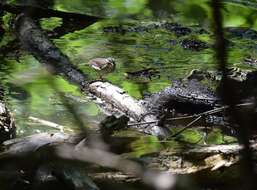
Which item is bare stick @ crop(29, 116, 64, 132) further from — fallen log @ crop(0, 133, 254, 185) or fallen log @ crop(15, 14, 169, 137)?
fallen log @ crop(0, 133, 254, 185)

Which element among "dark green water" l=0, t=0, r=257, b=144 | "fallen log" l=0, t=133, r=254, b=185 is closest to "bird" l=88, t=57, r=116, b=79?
"dark green water" l=0, t=0, r=257, b=144

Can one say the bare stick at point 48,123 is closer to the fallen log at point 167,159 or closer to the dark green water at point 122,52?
the dark green water at point 122,52

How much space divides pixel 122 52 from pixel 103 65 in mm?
498

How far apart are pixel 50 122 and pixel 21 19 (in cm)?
167

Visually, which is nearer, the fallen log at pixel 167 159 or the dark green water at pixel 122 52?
the fallen log at pixel 167 159

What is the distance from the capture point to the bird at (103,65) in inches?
137

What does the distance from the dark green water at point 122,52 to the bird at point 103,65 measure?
0.04 metres

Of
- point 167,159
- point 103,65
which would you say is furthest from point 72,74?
point 167,159

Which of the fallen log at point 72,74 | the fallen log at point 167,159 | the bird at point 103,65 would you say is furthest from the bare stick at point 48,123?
the bird at point 103,65

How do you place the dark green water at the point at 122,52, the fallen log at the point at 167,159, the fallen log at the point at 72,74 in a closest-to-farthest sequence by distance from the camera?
the fallen log at the point at 167,159 → the fallen log at the point at 72,74 → the dark green water at the point at 122,52

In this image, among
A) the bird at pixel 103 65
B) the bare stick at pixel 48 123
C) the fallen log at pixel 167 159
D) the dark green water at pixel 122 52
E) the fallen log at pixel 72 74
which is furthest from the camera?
the bird at pixel 103 65

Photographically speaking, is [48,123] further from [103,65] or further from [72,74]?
[103,65]

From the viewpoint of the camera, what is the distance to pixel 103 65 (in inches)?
139

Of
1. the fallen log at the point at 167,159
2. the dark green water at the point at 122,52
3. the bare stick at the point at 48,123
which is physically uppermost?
the fallen log at the point at 167,159
